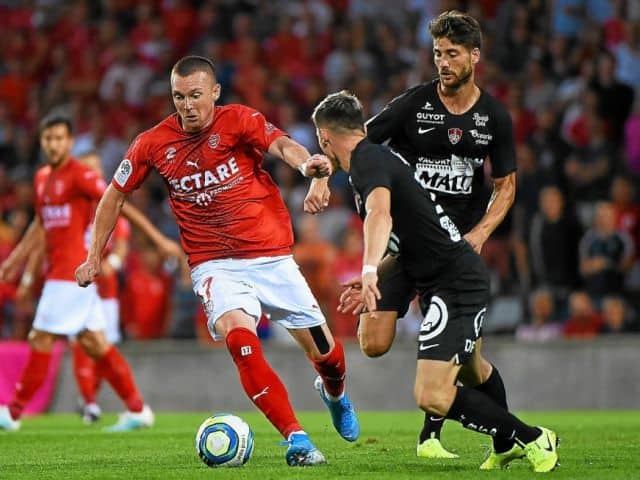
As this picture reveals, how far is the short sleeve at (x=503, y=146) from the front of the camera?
8.13 m

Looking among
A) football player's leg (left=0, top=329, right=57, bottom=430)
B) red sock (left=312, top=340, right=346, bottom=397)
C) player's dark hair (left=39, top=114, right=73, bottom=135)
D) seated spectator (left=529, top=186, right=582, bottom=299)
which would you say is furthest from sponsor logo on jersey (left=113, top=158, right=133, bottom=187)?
seated spectator (left=529, top=186, right=582, bottom=299)

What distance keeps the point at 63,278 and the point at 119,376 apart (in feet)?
3.22

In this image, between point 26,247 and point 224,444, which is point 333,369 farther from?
point 26,247

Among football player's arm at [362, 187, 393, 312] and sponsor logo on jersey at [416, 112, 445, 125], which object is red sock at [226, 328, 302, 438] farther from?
sponsor logo on jersey at [416, 112, 445, 125]

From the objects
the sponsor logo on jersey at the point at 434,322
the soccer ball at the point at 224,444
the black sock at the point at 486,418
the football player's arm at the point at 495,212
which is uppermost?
the football player's arm at the point at 495,212

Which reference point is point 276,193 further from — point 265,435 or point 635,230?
point 635,230

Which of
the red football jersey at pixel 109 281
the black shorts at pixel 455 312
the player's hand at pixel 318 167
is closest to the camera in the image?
the black shorts at pixel 455 312

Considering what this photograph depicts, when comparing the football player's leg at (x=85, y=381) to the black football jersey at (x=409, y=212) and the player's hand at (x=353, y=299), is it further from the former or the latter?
the player's hand at (x=353, y=299)

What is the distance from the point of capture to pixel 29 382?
11281mm

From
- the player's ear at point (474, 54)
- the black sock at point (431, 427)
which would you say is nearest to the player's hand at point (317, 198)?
the player's ear at point (474, 54)

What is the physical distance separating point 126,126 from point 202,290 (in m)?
12.1

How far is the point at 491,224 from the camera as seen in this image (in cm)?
791

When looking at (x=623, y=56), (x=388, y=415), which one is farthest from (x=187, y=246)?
(x=623, y=56)

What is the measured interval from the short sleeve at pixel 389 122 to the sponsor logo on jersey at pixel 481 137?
44 cm
